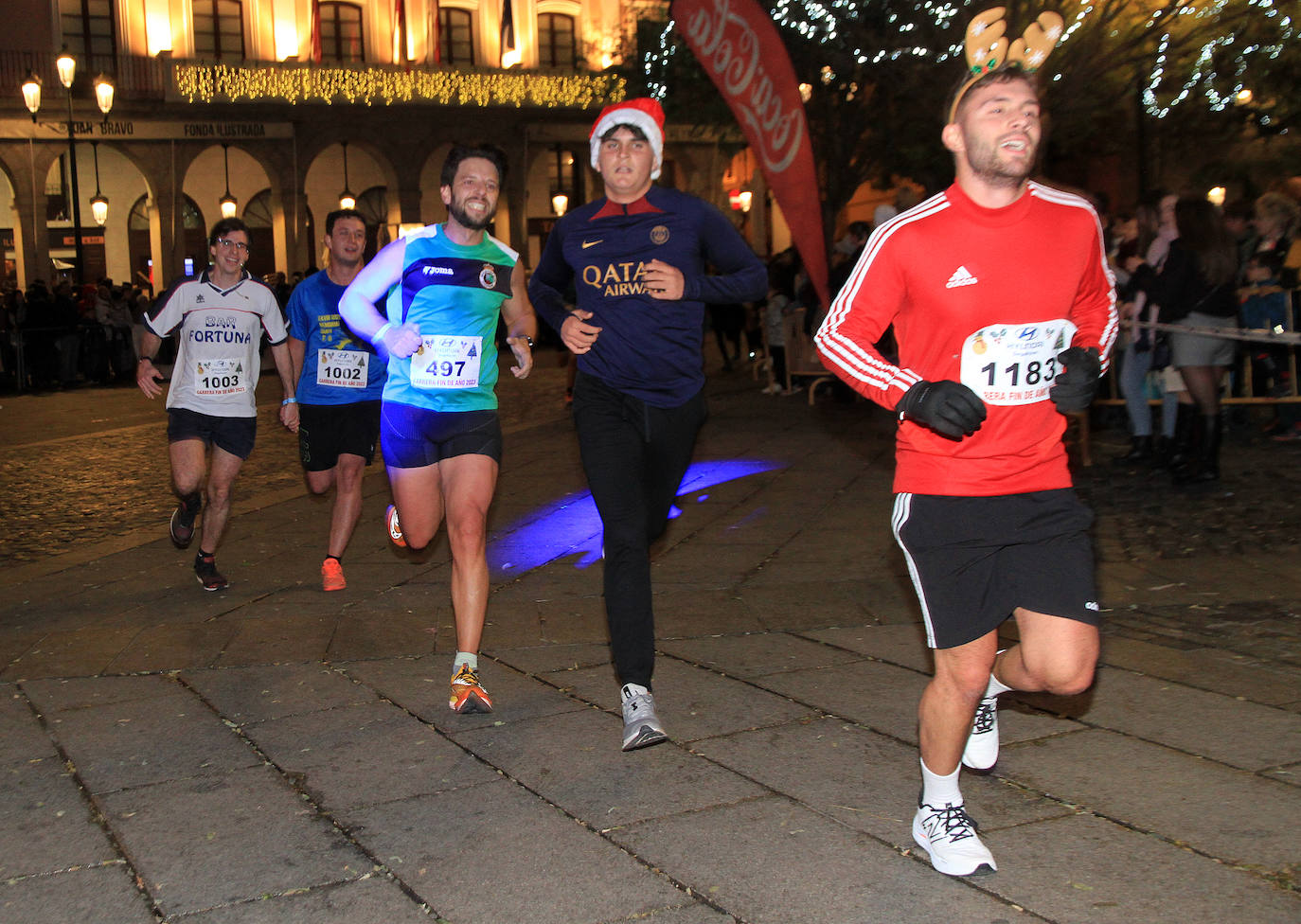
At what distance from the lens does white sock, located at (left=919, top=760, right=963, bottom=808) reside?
336cm

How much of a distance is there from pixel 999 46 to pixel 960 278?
2.05 ft

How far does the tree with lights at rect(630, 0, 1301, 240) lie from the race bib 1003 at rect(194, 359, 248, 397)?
6887 mm

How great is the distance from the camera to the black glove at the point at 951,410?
306 cm

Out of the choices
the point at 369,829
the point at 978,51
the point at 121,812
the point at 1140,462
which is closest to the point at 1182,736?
the point at 978,51

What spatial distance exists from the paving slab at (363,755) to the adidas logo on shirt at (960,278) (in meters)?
1.99

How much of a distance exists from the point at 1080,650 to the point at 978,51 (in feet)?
4.92

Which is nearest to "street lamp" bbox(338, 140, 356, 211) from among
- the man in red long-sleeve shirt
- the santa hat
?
the santa hat

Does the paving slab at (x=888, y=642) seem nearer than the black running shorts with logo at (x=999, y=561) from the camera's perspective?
No

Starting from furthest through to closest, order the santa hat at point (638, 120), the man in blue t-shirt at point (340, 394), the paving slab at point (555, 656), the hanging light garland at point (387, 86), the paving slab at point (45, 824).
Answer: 1. the hanging light garland at point (387, 86)
2. the man in blue t-shirt at point (340, 394)
3. the paving slab at point (555, 656)
4. the santa hat at point (638, 120)
5. the paving slab at point (45, 824)

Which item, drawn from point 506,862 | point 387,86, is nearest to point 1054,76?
point 506,862

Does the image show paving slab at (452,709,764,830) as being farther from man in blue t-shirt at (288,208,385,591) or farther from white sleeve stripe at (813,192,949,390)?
man in blue t-shirt at (288,208,385,591)

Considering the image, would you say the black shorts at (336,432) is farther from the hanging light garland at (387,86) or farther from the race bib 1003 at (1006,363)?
the hanging light garland at (387,86)

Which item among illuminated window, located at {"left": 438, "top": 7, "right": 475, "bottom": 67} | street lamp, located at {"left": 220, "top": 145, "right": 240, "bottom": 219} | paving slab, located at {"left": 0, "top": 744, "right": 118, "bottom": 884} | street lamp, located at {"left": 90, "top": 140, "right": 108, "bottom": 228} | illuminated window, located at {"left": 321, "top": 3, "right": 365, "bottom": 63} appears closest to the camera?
paving slab, located at {"left": 0, "top": 744, "right": 118, "bottom": 884}

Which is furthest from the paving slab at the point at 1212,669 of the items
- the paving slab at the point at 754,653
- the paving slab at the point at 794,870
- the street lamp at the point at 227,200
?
the street lamp at the point at 227,200
